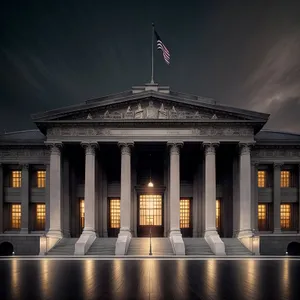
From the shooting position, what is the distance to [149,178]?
4653 cm

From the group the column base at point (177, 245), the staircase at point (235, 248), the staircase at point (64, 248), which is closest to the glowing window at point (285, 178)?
the staircase at point (235, 248)

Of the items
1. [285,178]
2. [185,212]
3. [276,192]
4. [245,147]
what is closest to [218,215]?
[185,212]

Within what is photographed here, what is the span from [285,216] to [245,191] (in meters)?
9.56

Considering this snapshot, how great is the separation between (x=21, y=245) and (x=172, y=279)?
26.1m

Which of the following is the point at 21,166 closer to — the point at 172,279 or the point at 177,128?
the point at 177,128

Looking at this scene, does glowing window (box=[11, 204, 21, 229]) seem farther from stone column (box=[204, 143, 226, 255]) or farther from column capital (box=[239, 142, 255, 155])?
column capital (box=[239, 142, 255, 155])

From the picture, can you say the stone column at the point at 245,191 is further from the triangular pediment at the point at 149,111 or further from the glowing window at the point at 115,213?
the glowing window at the point at 115,213

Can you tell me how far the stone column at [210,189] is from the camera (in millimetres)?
39500

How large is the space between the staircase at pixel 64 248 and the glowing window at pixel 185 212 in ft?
41.9

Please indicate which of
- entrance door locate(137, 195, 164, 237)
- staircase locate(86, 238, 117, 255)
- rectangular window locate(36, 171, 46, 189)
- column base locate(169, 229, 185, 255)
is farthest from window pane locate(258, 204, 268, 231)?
rectangular window locate(36, 171, 46, 189)

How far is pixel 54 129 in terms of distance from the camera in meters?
40.5

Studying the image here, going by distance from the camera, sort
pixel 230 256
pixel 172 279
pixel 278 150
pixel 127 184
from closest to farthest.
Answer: pixel 172 279 → pixel 230 256 → pixel 127 184 → pixel 278 150

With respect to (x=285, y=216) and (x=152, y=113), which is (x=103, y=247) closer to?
(x=152, y=113)

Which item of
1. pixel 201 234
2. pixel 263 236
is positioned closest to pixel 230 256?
pixel 263 236
